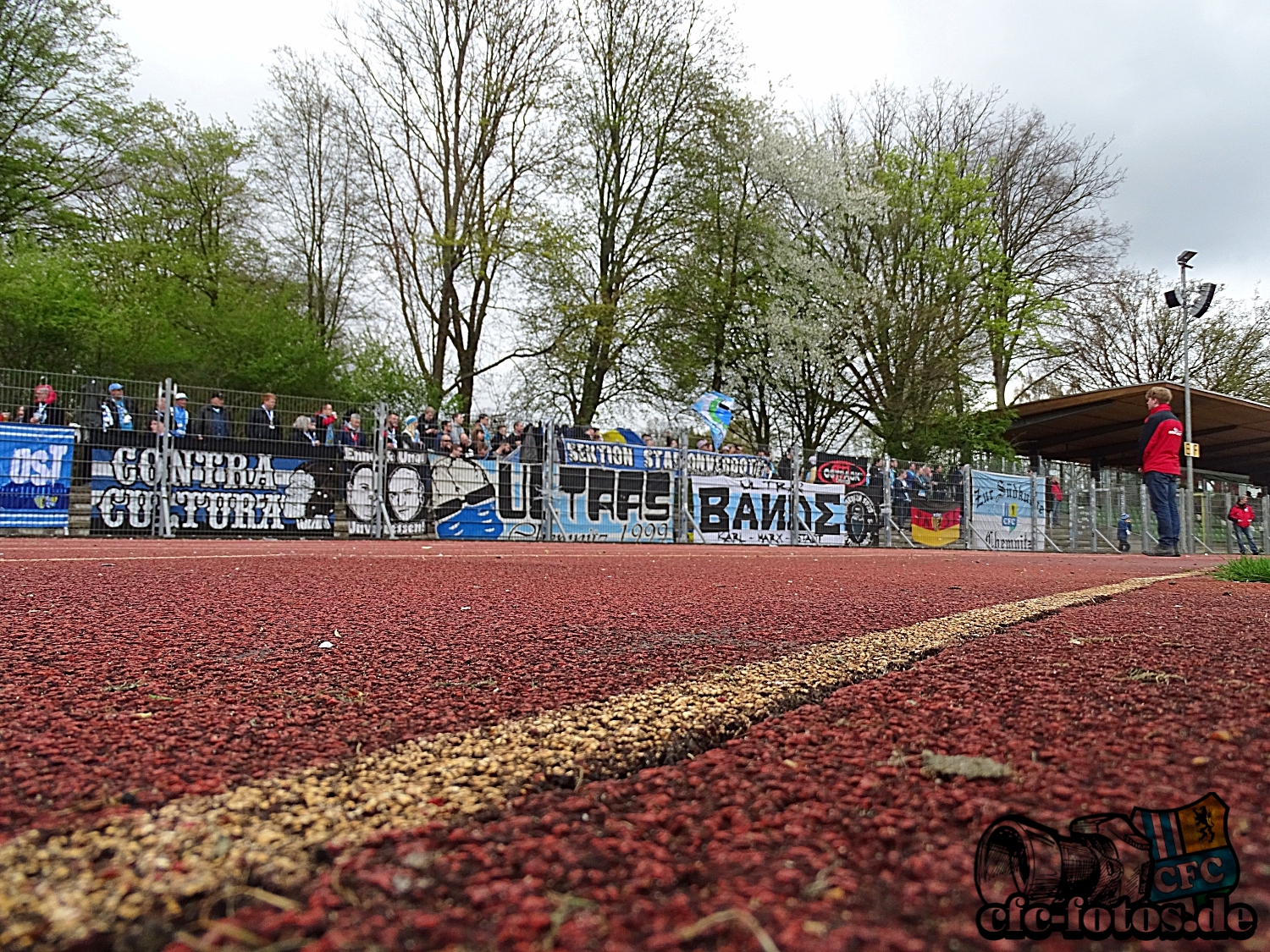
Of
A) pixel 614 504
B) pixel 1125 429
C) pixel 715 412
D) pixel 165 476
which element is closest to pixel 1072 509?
pixel 1125 429

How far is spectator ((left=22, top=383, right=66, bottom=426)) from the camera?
1075 cm

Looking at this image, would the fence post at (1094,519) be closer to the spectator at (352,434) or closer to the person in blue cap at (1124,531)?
the person in blue cap at (1124,531)

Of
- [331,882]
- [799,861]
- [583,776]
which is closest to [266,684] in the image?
[583,776]

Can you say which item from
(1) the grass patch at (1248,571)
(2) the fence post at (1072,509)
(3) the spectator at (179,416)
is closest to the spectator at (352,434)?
(3) the spectator at (179,416)

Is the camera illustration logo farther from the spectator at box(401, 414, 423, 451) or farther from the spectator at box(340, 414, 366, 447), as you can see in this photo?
the spectator at box(401, 414, 423, 451)

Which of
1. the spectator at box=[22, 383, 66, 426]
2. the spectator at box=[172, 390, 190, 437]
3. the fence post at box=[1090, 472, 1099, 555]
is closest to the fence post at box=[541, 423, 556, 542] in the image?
the spectator at box=[172, 390, 190, 437]

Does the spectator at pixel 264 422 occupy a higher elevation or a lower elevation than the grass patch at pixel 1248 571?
higher

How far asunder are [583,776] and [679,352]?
2010 cm

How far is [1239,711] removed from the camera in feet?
4.23

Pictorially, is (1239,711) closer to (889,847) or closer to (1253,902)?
(1253,902)

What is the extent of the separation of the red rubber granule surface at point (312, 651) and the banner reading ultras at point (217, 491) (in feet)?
22.2

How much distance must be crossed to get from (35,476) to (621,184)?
14.8 metres

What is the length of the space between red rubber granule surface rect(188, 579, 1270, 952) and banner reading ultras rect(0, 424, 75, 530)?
11.9 metres

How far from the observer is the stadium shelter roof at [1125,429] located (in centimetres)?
2148
